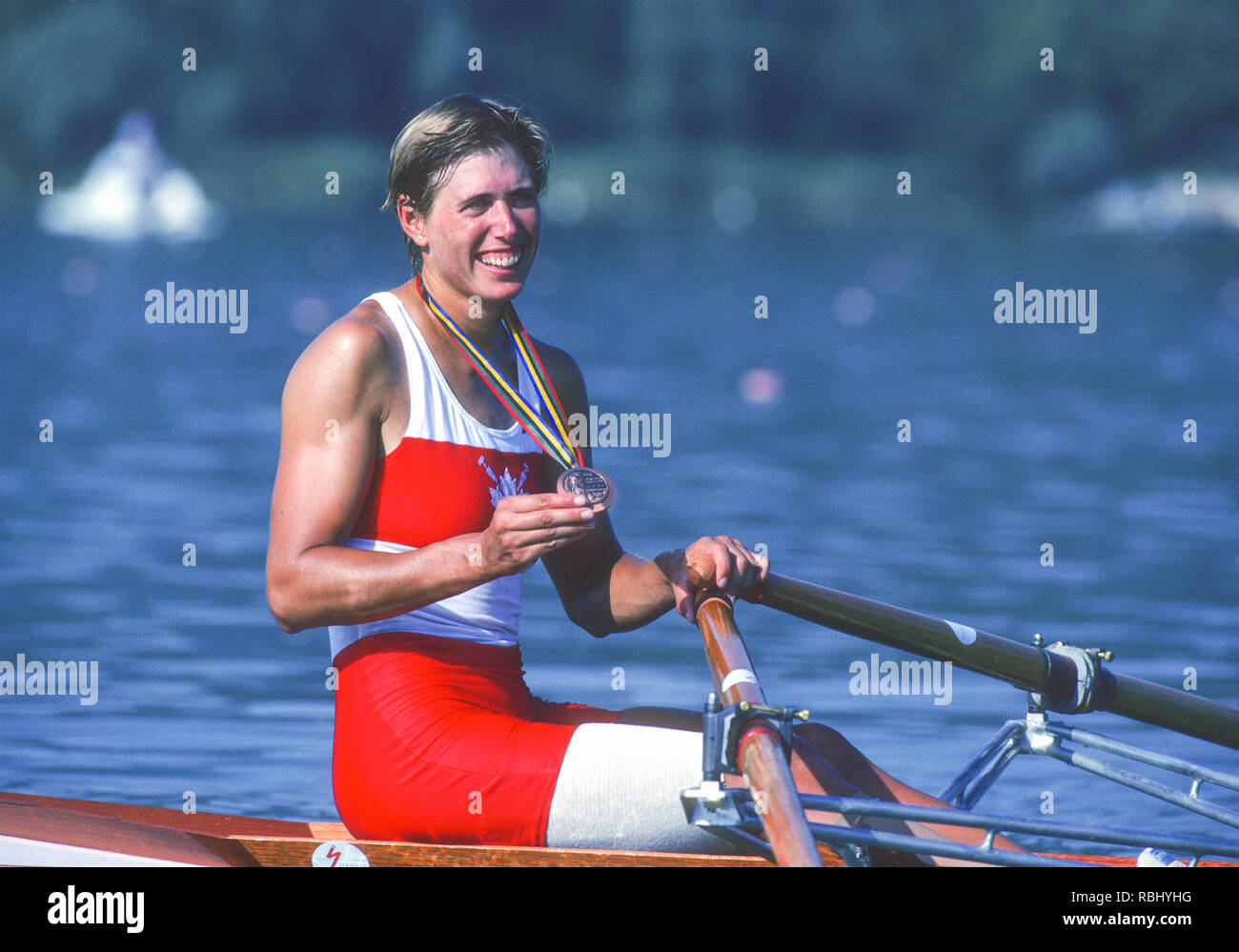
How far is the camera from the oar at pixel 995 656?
426 cm

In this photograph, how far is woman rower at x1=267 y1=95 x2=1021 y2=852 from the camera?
12.4 ft

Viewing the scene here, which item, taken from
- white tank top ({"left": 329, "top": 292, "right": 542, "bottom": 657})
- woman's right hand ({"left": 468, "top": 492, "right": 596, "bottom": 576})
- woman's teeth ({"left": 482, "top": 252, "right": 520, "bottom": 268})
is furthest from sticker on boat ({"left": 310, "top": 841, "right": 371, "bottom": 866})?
woman's teeth ({"left": 482, "top": 252, "right": 520, "bottom": 268})

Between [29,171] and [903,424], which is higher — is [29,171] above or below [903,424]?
above

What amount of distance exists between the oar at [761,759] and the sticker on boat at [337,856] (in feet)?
2.87

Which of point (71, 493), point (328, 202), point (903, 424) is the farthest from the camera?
point (328, 202)

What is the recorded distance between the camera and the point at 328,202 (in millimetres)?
51156

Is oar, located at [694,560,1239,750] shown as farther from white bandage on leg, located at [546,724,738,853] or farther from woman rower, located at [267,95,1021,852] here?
white bandage on leg, located at [546,724,738,853]

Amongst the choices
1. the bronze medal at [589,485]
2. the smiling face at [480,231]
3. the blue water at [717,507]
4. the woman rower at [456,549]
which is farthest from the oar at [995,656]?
the blue water at [717,507]

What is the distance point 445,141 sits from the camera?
4.05 m

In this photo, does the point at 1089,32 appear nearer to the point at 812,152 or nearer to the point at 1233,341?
the point at 812,152

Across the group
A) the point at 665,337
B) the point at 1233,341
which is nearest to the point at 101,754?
the point at 665,337

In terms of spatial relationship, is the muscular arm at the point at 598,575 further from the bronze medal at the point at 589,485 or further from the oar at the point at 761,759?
the bronze medal at the point at 589,485
